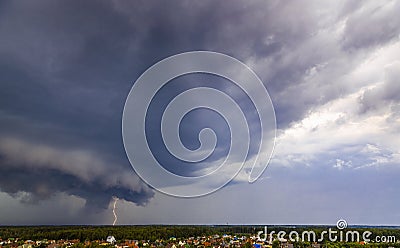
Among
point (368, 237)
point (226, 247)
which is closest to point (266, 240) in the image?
point (226, 247)

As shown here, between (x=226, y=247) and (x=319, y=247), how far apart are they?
36.8 ft

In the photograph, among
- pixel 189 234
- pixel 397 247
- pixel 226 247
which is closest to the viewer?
pixel 397 247

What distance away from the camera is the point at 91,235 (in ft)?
205

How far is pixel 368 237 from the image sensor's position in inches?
2260

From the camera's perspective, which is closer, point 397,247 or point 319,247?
point 397,247

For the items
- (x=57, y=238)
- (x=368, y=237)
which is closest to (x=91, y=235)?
(x=57, y=238)

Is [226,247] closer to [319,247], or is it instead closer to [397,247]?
[319,247]

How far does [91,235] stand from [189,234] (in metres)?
20.7

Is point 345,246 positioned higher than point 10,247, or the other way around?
point 345,246

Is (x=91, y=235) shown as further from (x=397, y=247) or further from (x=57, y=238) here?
(x=397, y=247)

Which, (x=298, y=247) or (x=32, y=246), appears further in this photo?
(x=32, y=246)

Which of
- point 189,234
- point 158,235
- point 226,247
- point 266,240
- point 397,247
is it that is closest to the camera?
point 397,247

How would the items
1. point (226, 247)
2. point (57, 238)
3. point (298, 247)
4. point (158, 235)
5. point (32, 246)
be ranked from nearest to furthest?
point (298, 247)
point (226, 247)
point (32, 246)
point (57, 238)
point (158, 235)

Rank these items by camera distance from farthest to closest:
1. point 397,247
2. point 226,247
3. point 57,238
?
point 57,238, point 226,247, point 397,247
